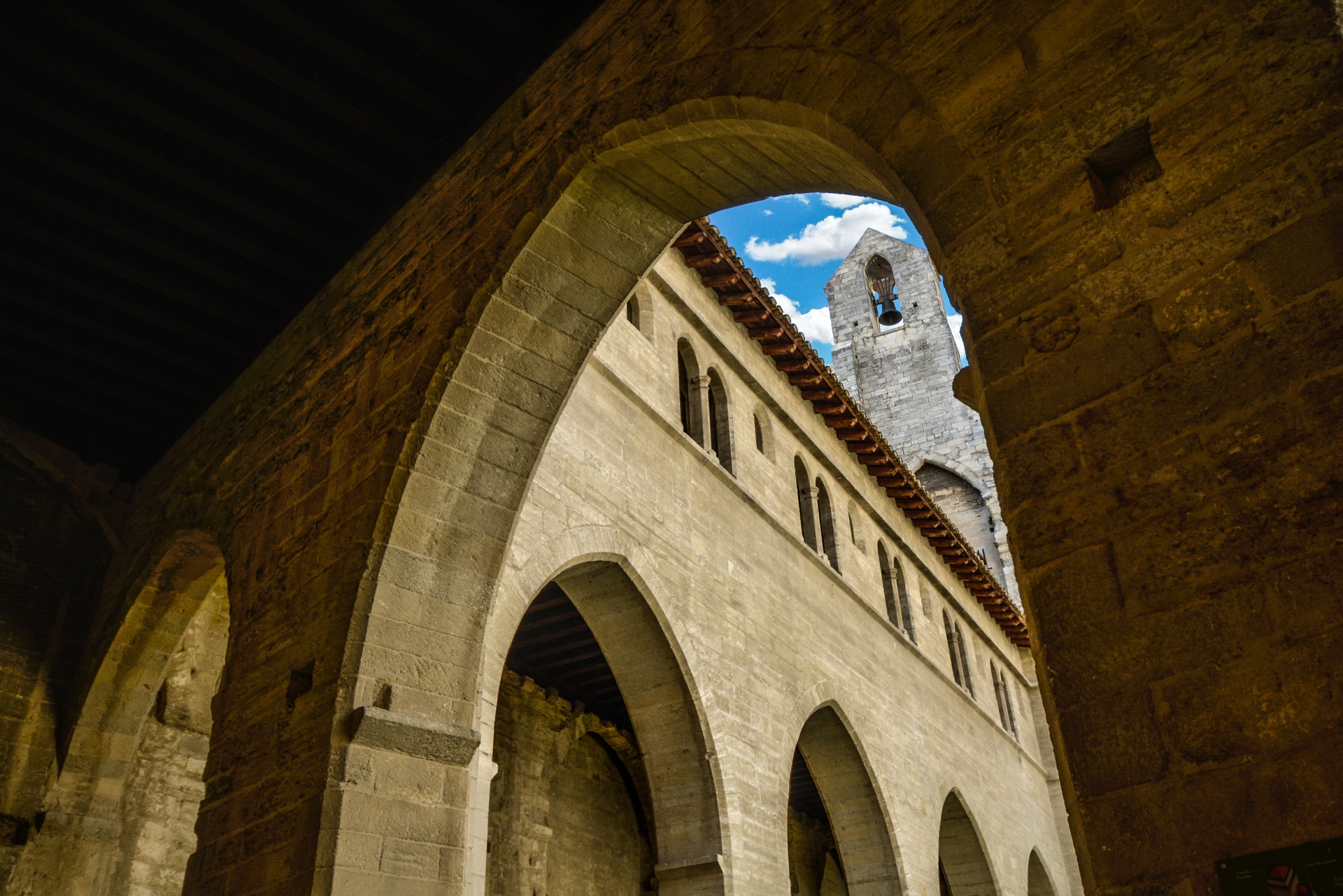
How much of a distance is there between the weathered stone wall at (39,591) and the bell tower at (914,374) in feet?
68.4

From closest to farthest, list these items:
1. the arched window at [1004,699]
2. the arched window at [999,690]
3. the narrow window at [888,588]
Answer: the narrow window at [888,588]
the arched window at [999,690]
the arched window at [1004,699]

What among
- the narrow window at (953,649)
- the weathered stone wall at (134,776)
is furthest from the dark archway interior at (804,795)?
the weathered stone wall at (134,776)

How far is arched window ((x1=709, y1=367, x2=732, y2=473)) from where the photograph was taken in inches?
423

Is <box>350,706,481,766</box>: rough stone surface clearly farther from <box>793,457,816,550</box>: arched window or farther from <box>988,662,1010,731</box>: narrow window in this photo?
<box>988,662,1010,731</box>: narrow window

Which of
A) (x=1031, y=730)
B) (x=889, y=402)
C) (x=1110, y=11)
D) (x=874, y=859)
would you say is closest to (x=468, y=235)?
(x=1110, y=11)

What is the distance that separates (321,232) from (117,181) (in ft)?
3.61

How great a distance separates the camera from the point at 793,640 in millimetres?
10469

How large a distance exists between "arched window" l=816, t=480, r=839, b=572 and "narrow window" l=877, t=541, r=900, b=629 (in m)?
1.60

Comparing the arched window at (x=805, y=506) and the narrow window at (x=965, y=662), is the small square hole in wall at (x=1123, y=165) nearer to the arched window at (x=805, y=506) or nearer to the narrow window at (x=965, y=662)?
the arched window at (x=805, y=506)

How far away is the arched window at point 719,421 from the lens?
1075 centimetres

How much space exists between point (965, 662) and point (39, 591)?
13.8 m

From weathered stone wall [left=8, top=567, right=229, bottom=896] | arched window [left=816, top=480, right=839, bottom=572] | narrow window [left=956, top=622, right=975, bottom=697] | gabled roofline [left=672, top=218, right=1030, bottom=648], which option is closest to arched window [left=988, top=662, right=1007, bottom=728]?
gabled roofline [left=672, top=218, right=1030, bottom=648]

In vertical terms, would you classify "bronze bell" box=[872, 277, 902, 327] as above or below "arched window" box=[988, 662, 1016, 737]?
above

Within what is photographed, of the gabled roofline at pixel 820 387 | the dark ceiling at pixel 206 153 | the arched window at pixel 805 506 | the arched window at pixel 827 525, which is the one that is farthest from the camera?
the arched window at pixel 827 525
